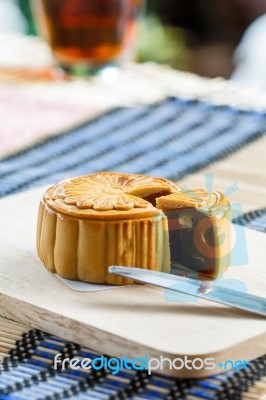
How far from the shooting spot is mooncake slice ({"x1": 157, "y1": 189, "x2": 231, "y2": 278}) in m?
0.63

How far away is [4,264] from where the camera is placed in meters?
0.66

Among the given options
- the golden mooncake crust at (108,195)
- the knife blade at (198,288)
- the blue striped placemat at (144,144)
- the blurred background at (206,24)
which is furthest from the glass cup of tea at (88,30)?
the blurred background at (206,24)

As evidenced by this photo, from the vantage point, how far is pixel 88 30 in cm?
127

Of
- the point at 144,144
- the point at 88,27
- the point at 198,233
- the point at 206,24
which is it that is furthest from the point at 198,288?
the point at 206,24

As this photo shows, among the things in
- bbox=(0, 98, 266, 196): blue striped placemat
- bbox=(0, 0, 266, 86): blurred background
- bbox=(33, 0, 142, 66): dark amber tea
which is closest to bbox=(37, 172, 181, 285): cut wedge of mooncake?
bbox=(0, 98, 266, 196): blue striped placemat

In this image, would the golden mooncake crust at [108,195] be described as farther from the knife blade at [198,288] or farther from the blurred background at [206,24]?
the blurred background at [206,24]

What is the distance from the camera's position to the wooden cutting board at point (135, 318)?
21.3 inches

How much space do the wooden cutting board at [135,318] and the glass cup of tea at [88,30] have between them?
67cm

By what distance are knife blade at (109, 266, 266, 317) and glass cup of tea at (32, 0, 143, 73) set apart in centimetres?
73

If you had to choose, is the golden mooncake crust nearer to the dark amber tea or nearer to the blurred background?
the dark amber tea

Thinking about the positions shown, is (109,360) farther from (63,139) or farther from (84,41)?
(84,41)

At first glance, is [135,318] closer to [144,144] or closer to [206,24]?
[144,144]

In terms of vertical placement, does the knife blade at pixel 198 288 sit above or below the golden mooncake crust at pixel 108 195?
below

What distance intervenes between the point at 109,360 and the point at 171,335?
0.14 ft
